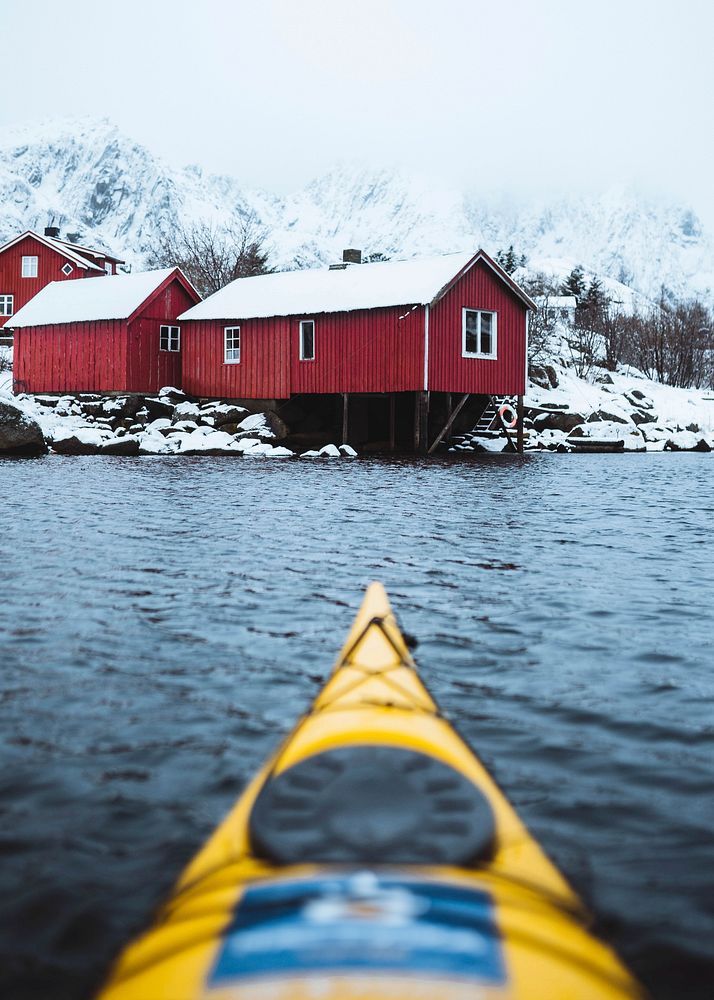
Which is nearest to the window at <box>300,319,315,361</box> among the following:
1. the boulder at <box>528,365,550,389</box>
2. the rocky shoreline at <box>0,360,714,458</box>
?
the rocky shoreline at <box>0,360,714,458</box>

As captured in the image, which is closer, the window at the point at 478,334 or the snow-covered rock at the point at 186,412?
the window at the point at 478,334

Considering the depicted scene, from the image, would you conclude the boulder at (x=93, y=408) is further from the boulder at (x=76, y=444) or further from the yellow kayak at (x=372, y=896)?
the yellow kayak at (x=372, y=896)

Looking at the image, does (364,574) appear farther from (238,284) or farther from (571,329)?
(571,329)

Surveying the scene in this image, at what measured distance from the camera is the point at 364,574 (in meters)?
8.31

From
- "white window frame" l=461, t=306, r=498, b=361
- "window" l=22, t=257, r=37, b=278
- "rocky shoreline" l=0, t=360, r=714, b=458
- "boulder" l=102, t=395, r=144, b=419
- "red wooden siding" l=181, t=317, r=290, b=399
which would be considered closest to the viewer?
"rocky shoreline" l=0, t=360, r=714, b=458

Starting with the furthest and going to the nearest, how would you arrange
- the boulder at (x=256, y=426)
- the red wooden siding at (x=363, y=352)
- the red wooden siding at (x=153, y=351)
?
the red wooden siding at (x=153, y=351) < the boulder at (x=256, y=426) < the red wooden siding at (x=363, y=352)

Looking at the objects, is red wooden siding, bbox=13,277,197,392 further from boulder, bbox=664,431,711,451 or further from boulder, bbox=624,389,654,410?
boulder, bbox=624,389,654,410

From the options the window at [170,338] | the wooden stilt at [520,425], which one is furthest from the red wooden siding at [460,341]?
the window at [170,338]

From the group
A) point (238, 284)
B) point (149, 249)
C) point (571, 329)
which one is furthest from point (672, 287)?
point (238, 284)

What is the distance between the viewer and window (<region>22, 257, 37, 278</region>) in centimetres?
4891

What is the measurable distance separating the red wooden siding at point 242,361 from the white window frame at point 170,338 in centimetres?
90

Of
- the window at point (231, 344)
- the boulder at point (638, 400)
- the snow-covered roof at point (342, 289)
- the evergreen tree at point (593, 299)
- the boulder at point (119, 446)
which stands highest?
the evergreen tree at point (593, 299)

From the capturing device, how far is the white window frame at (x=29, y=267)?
48.9m

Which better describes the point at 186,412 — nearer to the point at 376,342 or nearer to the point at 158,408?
the point at 158,408
